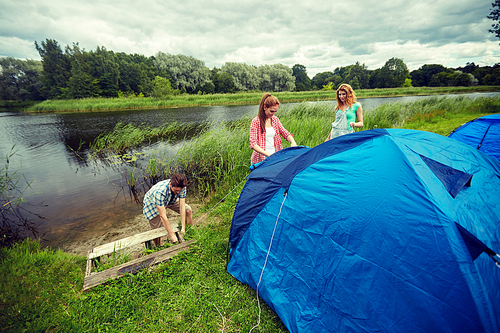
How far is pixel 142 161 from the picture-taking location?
26.0 ft

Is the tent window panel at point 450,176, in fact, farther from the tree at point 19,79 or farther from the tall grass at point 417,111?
the tree at point 19,79

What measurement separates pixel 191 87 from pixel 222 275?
1811 inches

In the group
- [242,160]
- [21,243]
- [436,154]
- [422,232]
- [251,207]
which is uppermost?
[436,154]

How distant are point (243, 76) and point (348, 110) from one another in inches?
1874

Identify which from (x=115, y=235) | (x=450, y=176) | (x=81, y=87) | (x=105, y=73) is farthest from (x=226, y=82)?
(x=450, y=176)

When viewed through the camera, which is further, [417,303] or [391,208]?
[391,208]

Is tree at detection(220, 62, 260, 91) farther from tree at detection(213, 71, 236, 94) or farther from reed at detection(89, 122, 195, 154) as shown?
reed at detection(89, 122, 195, 154)

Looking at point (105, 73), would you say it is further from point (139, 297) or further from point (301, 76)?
point (301, 76)

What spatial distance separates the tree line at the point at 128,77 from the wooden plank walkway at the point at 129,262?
33.3 meters

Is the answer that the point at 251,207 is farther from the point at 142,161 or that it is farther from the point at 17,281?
the point at 142,161

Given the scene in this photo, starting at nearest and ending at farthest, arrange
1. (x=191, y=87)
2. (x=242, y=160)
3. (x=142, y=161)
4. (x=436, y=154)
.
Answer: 1. (x=436, y=154)
2. (x=242, y=160)
3. (x=142, y=161)
4. (x=191, y=87)

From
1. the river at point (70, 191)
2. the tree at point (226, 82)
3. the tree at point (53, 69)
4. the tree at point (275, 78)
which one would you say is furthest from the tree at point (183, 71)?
the river at point (70, 191)

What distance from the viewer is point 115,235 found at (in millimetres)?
4012

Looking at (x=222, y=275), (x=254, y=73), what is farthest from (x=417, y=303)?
(x=254, y=73)
